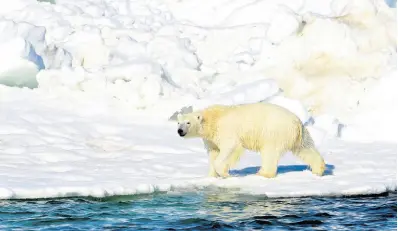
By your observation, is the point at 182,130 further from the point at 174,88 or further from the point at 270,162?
the point at 174,88

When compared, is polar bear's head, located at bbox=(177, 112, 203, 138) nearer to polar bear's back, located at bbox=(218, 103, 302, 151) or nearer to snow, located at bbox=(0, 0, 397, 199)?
polar bear's back, located at bbox=(218, 103, 302, 151)

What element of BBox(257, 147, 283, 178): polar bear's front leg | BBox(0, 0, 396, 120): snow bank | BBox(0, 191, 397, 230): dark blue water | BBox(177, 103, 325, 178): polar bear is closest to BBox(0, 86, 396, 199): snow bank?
BBox(257, 147, 283, 178): polar bear's front leg

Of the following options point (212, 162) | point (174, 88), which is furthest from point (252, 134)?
point (174, 88)

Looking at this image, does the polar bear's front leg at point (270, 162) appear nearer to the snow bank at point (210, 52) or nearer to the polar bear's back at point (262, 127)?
the polar bear's back at point (262, 127)

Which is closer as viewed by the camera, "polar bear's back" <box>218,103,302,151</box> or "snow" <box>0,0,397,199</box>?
"polar bear's back" <box>218,103,302,151</box>

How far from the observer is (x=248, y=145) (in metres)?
10.3

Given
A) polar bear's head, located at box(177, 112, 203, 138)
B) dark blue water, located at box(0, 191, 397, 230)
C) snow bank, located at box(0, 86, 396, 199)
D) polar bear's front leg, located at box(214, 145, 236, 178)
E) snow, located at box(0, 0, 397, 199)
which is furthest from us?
snow, located at box(0, 0, 397, 199)

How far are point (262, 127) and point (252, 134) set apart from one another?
0.17 meters

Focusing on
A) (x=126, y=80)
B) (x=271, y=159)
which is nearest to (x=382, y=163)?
(x=271, y=159)

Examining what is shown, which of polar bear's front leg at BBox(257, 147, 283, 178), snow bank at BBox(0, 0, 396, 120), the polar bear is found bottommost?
polar bear's front leg at BBox(257, 147, 283, 178)

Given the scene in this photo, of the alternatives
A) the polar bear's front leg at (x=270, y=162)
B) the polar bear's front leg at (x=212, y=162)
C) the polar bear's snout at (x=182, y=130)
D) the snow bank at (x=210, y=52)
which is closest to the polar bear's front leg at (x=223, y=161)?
the polar bear's front leg at (x=212, y=162)

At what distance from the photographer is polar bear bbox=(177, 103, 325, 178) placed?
10.1 meters

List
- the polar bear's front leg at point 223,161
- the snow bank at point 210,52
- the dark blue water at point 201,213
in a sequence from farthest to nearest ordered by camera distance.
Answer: the snow bank at point 210,52, the polar bear's front leg at point 223,161, the dark blue water at point 201,213

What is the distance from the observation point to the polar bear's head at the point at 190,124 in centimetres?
1025
